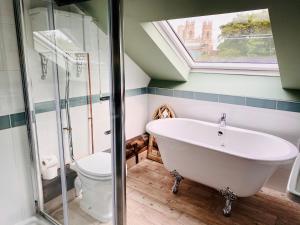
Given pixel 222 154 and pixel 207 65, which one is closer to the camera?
pixel 222 154

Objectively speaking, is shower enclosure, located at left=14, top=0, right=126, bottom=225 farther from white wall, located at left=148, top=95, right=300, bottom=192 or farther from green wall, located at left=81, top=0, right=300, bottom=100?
white wall, located at left=148, top=95, right=300, bottom=192

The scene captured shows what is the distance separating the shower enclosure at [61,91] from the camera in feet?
6.18

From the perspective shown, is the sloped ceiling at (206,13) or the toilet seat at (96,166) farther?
the toilet seat at (96,166)

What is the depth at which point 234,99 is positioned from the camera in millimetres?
2703

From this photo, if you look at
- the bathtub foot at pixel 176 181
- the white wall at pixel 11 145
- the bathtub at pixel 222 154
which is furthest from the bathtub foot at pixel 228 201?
the white wall at pixel 11 145

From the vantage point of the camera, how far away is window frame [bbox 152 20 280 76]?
248 centimetres

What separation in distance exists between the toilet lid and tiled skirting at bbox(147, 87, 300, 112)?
1356 mm

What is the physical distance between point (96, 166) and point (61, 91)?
28.8 inches

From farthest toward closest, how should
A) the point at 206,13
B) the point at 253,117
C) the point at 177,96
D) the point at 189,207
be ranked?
the point at 177,96 → the point at 253,117 → the point at 189,207 → the point at 206,13

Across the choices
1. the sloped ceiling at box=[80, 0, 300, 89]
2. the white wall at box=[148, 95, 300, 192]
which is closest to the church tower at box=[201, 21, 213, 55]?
the sloped ceiling at box=[80, 0, 300, 89]

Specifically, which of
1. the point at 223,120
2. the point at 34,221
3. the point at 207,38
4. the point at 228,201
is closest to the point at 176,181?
the point at 228,201

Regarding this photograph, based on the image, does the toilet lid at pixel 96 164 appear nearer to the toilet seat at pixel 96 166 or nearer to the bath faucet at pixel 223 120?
the toilet seat at pixel 96 166

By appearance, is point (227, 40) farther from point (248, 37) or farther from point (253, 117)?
point (253, 117)

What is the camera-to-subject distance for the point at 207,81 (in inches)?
114
